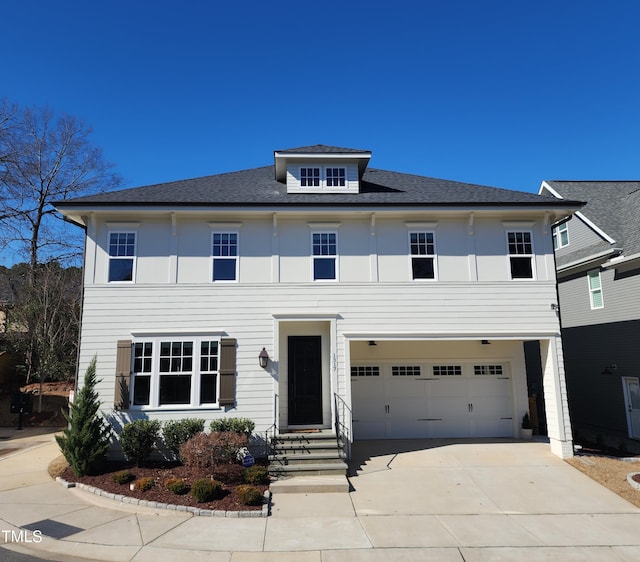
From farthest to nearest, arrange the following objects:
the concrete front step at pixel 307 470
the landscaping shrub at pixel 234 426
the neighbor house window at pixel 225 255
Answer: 1. the neighbor house window at pixel 225 255
2. the landscaping shrub at pixel 234 426
3. the concrete front step at pixel 307 470

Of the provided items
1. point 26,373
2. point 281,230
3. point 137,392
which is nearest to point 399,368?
point 281,230

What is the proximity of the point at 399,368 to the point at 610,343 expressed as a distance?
28.7 ft

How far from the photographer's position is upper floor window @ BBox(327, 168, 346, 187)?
13.6 m

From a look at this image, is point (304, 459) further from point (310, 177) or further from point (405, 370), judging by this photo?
point (310, 177)

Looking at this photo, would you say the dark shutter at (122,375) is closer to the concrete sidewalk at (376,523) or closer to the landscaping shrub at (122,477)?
the landscaping shrub at (122,477)

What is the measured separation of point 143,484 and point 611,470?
10.8 meters

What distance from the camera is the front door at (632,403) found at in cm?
1527

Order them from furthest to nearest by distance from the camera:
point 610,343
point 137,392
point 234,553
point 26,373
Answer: point 26,373
point 610,343
point 137,392
point 234,553

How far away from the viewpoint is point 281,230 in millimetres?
12570

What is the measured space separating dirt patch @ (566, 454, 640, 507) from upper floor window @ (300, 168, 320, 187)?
1049 centimetres

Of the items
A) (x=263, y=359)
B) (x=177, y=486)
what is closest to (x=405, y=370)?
(x=263, y=359)

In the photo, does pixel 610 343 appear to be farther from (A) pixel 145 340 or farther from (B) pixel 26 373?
(B) pixel 26 373

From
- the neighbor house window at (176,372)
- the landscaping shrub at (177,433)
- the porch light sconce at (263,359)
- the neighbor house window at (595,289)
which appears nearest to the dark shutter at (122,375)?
the neighbor house window at (176,372)

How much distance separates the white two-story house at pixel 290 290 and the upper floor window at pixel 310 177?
0.54m
